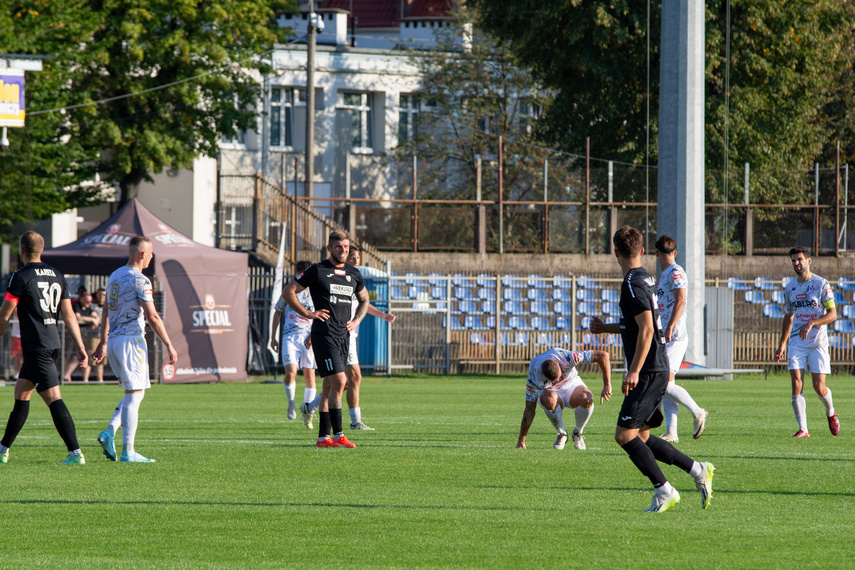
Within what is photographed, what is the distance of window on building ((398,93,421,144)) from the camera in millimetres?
52531

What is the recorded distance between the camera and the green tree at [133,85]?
3494cm

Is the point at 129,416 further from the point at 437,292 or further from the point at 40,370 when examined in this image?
the point at 437,292

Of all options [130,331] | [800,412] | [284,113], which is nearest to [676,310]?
[800,412]

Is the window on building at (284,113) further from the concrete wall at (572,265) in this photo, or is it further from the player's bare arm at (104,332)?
the player's bare arm at (104,332)

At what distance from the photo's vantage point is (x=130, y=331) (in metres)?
11.1

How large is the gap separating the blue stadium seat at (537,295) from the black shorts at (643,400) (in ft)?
73.4

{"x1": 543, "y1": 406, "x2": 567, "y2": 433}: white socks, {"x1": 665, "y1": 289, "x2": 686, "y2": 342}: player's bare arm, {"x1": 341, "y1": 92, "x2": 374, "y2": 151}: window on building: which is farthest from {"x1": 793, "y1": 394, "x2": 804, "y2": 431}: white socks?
{"x1": 341, "y1": 92, "x2": 374, "y2": 151}: window on building

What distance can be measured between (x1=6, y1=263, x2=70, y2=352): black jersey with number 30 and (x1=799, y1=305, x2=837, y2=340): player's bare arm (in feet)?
26.9

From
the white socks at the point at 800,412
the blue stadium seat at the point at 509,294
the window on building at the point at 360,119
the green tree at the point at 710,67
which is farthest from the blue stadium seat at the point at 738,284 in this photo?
the window on building at the point at 360,119

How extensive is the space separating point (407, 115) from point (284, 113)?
5.52m

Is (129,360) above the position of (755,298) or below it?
below

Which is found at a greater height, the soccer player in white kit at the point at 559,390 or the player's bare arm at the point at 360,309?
the player's bare arm at the point at 360,309

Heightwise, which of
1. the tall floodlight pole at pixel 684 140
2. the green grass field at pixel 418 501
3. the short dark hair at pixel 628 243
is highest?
the tall floodlight pole at pixel 684 140

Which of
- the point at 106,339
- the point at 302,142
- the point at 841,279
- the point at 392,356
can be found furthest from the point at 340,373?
the point at 302,142
